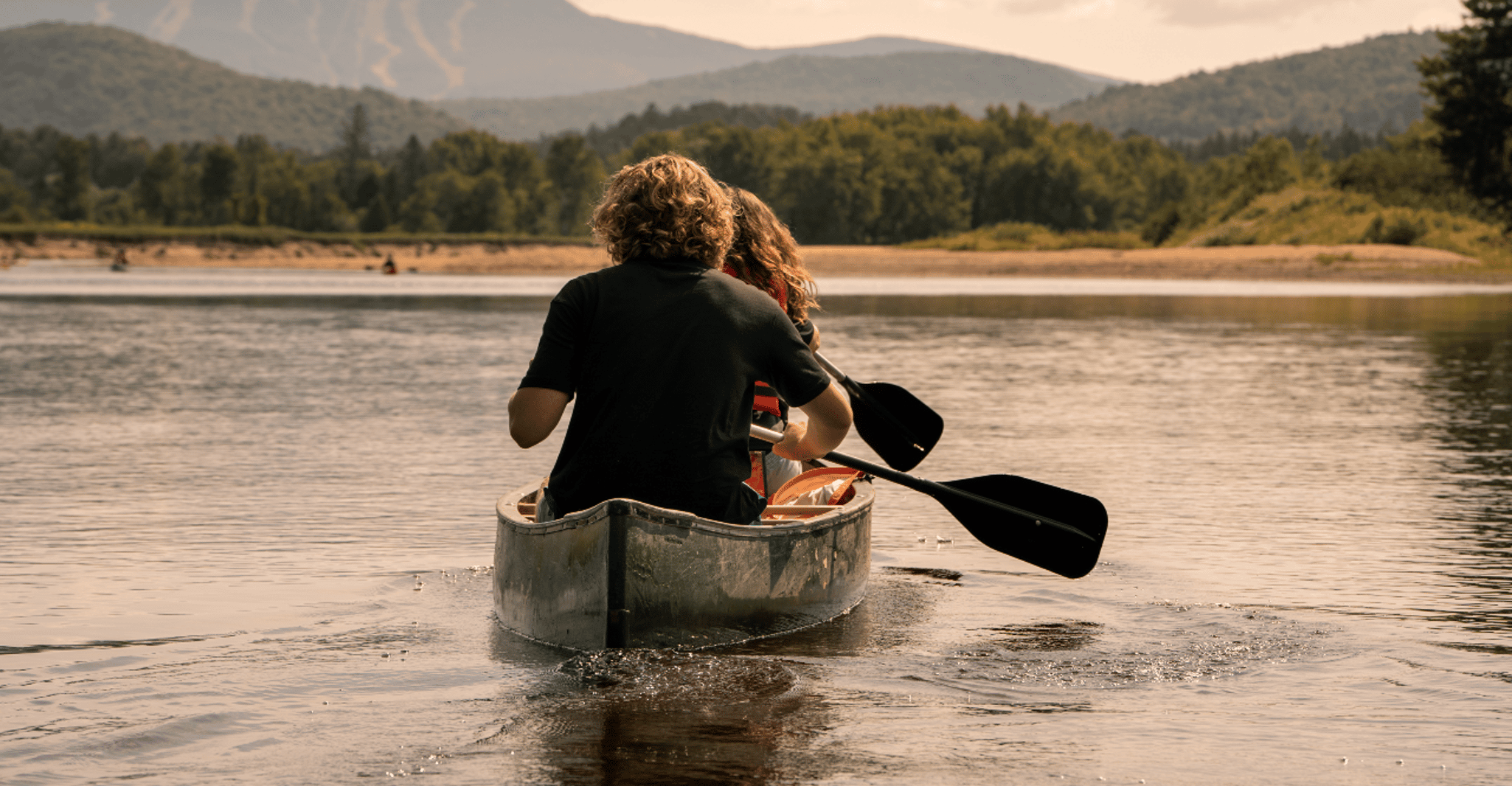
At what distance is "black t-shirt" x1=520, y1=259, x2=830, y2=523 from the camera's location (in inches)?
232

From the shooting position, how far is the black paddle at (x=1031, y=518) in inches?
316

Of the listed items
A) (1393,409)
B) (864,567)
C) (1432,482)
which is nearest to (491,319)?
(1393,409)

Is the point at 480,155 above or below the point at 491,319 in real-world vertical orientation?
above

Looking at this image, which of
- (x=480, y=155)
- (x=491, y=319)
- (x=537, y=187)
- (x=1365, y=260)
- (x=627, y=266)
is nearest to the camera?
(x=627, y=266)

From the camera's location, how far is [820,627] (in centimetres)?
727

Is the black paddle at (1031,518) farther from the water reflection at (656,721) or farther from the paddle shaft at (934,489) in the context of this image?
the water reflection at (656,721)

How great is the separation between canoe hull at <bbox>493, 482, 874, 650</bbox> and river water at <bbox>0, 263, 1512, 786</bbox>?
0.46ft

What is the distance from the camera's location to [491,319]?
37594 millimetres

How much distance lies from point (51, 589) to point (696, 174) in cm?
426

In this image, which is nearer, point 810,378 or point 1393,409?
point 810,378

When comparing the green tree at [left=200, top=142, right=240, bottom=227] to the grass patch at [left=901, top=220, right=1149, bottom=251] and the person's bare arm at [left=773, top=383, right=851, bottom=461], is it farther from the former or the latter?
the person's bare arm at [left=773, top=383, right=851, bottom=461]

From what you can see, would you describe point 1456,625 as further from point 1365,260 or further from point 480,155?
point 480,155

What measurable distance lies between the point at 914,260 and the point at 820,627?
3402 inches

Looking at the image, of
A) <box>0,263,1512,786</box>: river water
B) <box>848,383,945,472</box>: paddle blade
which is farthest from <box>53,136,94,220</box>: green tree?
<box>848,383,945,472</box>: paddle blade
